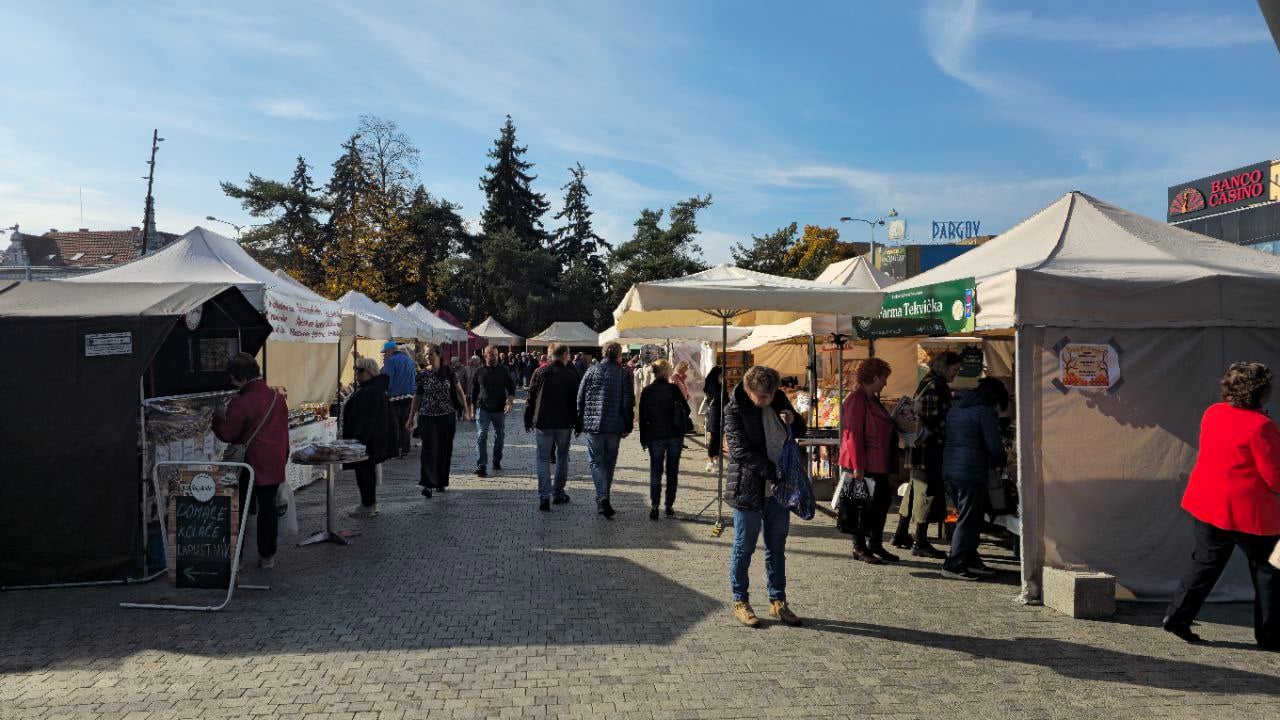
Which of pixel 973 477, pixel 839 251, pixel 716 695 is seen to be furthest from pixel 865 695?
pixel 839 251

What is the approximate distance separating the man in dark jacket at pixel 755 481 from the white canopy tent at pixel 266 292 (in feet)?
19.7

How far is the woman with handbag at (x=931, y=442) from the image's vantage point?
714 cm

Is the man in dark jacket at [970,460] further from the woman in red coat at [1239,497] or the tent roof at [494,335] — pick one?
the tent roof at [494,335]

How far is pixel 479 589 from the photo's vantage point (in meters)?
6.22

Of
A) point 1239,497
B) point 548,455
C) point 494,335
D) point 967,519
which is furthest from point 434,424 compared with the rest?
point 494,335

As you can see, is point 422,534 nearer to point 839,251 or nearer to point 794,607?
point 794,607

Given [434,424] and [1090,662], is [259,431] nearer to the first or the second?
[434,424]

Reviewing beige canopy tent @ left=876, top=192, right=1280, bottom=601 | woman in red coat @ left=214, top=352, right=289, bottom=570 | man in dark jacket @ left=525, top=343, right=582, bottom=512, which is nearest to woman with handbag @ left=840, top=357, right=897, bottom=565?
beige canopy tent @ left=876, top=192, right=1280, bottom=601

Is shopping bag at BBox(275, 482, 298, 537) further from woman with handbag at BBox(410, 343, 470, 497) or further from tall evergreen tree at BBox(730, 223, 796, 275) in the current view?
tall evergreen tree at BBox(730, 223, 796, 275)

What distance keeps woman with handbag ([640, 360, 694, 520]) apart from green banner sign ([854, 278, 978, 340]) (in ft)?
7.34

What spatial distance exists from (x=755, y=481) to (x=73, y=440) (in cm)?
501

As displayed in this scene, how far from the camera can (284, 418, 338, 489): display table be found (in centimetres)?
995

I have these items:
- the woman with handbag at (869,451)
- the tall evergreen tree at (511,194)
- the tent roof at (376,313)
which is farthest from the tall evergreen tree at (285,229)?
the woman with handbag at (869,451)

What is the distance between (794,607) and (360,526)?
4.80 metres
